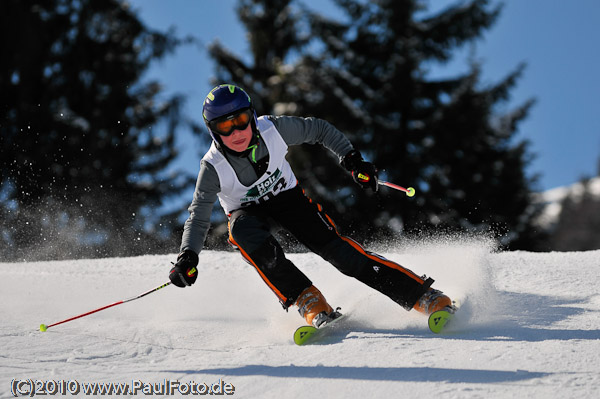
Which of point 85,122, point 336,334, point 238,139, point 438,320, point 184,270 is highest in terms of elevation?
point 85,122

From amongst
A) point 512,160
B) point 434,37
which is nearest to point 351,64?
point 434,37

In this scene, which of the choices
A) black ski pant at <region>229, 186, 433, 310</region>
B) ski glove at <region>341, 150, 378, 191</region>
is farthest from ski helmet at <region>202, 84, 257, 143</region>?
ski glove at <region>341, 150, 378, 191</region>

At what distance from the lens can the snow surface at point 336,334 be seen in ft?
7.88

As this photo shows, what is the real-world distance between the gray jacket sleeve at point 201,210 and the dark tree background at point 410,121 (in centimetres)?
1012

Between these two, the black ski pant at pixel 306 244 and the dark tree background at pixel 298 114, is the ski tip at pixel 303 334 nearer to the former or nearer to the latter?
the black ski pant at pixel 306 244

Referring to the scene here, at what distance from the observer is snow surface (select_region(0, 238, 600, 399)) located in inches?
94.6

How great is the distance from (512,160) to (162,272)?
1253cm

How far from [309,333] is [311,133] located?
4.82ft

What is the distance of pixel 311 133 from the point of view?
157 inches

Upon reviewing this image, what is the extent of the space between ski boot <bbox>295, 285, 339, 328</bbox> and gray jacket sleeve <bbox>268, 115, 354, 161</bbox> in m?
1.05

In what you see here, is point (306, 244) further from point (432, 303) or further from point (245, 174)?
point (432, 303)

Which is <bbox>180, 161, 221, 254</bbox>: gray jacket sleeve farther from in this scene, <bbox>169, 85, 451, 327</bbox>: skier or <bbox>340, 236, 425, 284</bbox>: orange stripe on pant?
<bbox>340, 236, 425, 284</bbox>: orange stripe on pant

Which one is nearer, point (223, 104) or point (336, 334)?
point (336, 334)

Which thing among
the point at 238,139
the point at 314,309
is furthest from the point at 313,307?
the point at 238,139
